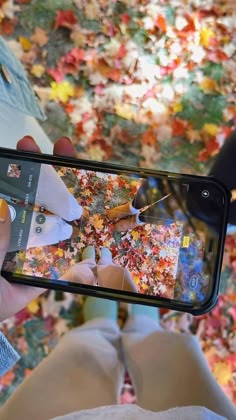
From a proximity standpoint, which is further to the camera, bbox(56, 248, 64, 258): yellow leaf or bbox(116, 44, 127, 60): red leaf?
bbox(116, 44, 127, 60): red leaf

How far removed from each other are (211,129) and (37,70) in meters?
0.49

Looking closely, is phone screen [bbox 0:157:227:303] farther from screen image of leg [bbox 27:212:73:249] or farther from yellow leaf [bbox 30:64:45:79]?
yellow leaf [bbox 30:64:45:79]

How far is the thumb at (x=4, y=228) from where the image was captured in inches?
27.9

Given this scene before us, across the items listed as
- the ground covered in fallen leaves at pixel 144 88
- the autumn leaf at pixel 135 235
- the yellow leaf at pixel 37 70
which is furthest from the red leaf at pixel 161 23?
the autumn leaf at pixel 135 235

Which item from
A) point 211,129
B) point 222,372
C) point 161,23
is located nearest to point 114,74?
point 161,23

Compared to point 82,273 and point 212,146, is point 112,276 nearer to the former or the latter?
point 82,273

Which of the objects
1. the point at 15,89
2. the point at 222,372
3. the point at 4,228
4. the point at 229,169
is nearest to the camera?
the point at 4,228

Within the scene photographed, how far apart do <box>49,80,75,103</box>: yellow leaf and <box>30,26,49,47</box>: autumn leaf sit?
117mm

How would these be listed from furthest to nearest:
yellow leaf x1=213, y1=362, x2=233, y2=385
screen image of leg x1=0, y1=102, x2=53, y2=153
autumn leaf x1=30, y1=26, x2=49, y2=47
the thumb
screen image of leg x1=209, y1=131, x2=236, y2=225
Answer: autumn leaf x1=30, y1=26, x2=49, y2=47 < yellow leaf x1=213, y1=362, x2=233, y2=385 < screen image of leg x1=209, y1=131, x2=236, y2=225 < screen image of leg x1=0, y1=102, x2=53, y2=153 < the thumb

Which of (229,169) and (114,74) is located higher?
(114,74)

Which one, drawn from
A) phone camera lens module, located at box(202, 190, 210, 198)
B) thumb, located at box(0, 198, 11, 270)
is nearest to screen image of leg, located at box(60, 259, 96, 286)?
thumb, located at box(0, 198, 11, 270)

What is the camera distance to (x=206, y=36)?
4.09 ft

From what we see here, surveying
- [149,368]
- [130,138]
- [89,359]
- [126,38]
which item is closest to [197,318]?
[149,368]

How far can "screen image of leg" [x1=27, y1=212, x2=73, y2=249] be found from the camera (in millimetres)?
752
